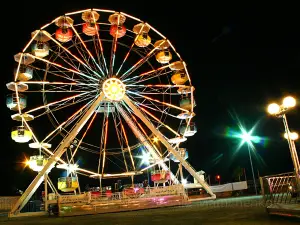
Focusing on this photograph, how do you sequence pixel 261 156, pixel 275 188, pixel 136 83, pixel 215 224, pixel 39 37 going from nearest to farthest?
pixel 215 224 → pixel 275 188 → pixel 39 37 → pixel 136 83 → pixel 261 156

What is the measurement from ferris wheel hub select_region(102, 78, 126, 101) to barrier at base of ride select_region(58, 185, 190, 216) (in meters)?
5.40

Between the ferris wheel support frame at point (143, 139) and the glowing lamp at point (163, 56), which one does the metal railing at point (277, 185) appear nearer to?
the ferris wheel support frame at point (143, 139)

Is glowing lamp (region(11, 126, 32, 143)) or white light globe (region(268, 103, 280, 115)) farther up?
glowing lamp (region(11, 126, 32, 143))

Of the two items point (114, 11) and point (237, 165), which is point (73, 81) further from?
point (237, 165)

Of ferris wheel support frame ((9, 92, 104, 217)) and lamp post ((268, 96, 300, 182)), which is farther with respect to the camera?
ferris wheel support frame ((9, 92, 104, 217))

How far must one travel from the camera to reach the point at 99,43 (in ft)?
68.4

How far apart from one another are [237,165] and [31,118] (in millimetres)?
56525

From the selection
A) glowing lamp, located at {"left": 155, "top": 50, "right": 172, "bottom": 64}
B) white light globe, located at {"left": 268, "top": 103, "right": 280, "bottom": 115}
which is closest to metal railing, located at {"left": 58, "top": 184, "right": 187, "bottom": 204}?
glowing lamp, located at {"left": 155, "top": 50, "right": 172, "bottom": 64}

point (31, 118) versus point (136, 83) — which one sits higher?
point (136, 83)

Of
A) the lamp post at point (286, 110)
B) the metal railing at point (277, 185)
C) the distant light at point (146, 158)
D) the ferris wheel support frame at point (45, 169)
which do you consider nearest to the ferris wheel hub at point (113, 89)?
the ferris wheel support frame at point (45, 169)

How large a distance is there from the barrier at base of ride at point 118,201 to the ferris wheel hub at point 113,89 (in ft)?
17.7

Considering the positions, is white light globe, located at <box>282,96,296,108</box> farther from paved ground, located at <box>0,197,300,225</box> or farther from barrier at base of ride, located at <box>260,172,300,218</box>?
paved ground, located at <box>0,197,300,225</box>

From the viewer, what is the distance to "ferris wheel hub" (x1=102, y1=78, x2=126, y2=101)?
1895 centimetres

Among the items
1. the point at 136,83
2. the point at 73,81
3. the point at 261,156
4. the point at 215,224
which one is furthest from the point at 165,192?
the point at 261,156
